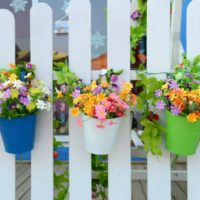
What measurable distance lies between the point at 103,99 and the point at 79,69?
259mm

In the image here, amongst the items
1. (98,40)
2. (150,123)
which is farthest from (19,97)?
(98,40)

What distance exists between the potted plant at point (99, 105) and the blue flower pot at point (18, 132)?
178 mm

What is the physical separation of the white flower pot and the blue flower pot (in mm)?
230

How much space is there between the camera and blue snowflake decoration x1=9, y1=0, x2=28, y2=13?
2.90 metres

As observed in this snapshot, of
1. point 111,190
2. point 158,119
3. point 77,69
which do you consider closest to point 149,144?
point 158,119

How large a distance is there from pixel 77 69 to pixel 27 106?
0.96 feet

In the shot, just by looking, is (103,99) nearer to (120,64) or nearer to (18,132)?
(120,64)

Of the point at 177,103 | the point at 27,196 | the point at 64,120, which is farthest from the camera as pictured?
the point at 64,120

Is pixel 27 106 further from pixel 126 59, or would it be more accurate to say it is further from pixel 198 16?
pixel 198 16

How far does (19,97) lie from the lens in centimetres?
110

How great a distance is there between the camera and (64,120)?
2.83 meters

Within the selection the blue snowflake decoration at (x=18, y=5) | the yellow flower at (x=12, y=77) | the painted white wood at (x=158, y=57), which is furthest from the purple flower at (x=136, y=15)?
the blue snowflake decoration at (x=18, y=5)

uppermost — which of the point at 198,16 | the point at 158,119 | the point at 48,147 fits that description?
the point at 198,16

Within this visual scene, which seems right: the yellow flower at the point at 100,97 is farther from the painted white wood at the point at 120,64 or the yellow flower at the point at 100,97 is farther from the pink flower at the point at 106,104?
the painted white wood at the point at 120,64
